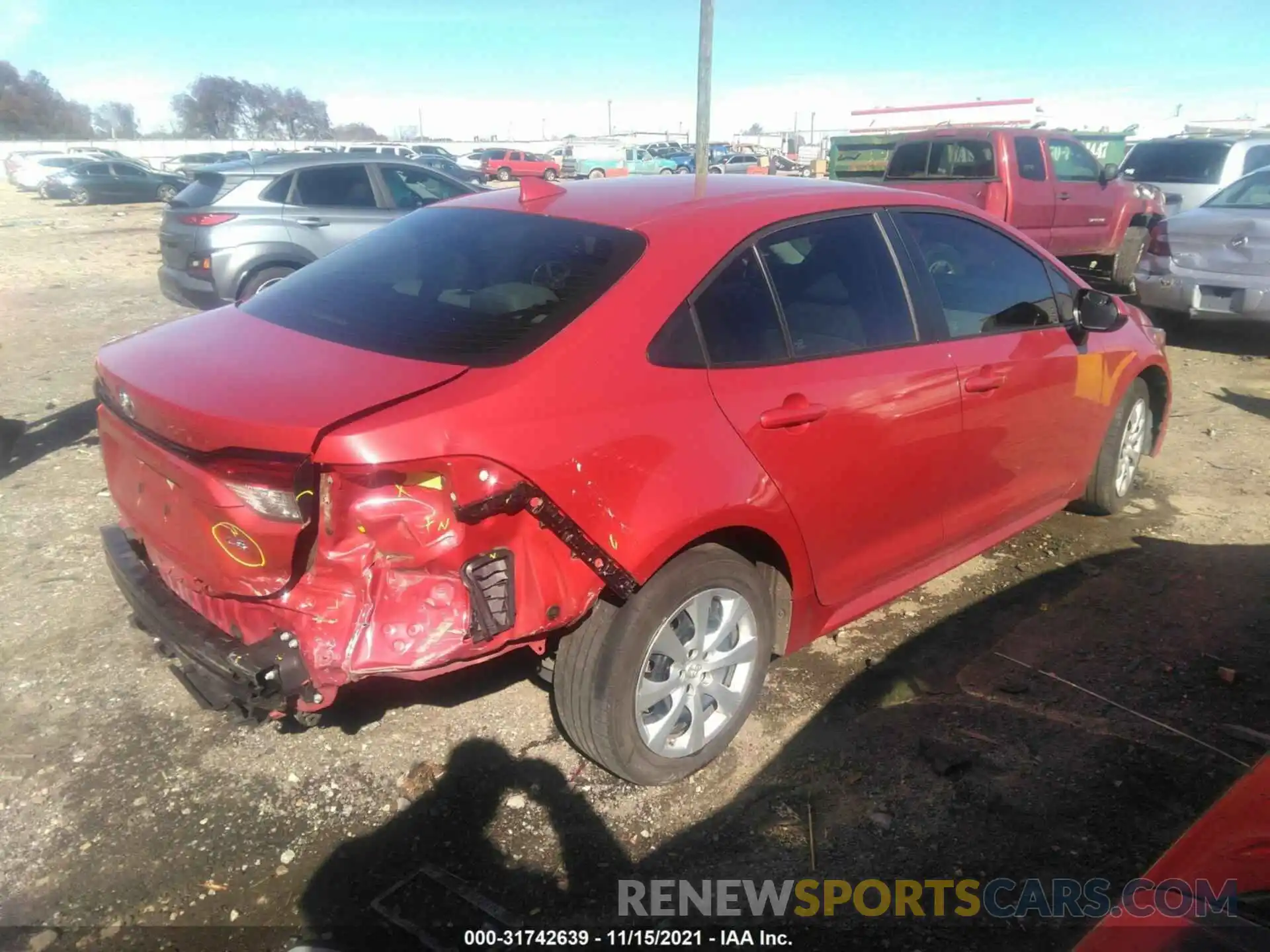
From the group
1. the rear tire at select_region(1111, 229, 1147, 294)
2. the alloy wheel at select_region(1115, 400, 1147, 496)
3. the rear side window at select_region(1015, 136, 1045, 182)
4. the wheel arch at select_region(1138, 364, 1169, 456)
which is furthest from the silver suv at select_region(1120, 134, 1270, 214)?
the alloy wheel at select_region(1115, 400, 1147, 496)

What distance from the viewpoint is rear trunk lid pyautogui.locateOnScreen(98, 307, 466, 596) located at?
218 cm

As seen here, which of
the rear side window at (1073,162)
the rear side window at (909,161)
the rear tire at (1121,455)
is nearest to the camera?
the rear tire at (1121,455)

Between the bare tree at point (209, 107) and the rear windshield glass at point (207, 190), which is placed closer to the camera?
the rear windshield glass at point (207, 190)

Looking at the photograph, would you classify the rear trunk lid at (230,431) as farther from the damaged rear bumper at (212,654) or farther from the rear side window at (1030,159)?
the rear side window at (1030,159)

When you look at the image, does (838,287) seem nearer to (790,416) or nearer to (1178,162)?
(790,416)

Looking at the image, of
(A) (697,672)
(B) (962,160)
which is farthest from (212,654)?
(B) (962,160)

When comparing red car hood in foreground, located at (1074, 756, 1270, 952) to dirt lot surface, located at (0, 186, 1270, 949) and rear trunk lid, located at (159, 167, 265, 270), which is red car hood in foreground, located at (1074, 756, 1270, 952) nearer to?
dirt lot surface, located at (0, 186, 1270, 949)

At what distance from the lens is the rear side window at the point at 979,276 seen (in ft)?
11.1

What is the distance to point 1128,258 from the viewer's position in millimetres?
11008

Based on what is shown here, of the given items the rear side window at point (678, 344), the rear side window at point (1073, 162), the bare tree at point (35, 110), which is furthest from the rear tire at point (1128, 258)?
the bare tree at point (35, 110)

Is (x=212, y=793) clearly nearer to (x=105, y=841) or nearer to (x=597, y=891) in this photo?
(x=105, y=841)

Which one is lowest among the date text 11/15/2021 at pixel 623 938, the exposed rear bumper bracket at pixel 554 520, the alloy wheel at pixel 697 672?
the date text 11/15/2021 at pixel 623 938

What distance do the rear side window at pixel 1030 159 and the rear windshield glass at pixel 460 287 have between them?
868 centimetres

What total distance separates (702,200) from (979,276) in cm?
132
